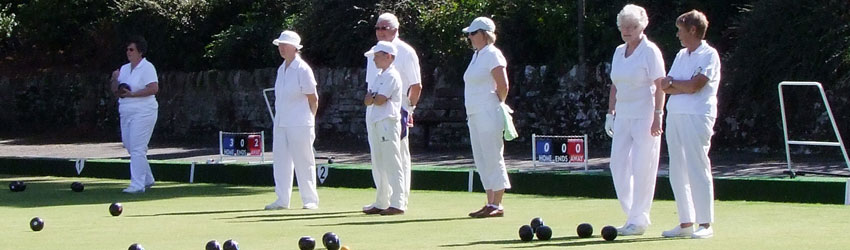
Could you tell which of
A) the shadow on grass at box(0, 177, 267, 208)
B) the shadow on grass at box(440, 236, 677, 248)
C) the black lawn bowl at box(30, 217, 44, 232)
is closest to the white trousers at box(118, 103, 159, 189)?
the shadow on grass at box(0, 177, 267, 208)

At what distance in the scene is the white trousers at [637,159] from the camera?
6875mm

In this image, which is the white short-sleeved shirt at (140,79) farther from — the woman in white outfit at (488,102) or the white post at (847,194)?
the white post at (847,194)

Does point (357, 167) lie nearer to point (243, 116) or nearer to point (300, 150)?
point (300, 150)

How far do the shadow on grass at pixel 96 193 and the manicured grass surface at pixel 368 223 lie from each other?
0.08ft

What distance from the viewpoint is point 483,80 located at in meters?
8.02

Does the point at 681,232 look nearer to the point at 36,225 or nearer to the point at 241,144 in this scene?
the point at 36,225

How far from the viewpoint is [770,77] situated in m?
13.6

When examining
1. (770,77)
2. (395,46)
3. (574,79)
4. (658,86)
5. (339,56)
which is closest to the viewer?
(658,86)

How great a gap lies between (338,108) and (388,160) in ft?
30.2

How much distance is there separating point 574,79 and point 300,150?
705cm

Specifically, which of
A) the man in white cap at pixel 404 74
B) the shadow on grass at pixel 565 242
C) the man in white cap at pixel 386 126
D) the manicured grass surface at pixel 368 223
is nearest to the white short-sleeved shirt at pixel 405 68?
the man in white cap at pixel 404 74

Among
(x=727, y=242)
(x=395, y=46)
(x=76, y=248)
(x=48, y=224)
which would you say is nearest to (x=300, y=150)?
(x=395, y=46)

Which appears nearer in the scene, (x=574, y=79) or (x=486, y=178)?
(x=486, y=178)

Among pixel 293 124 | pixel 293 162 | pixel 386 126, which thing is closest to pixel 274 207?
pixel 293 162
